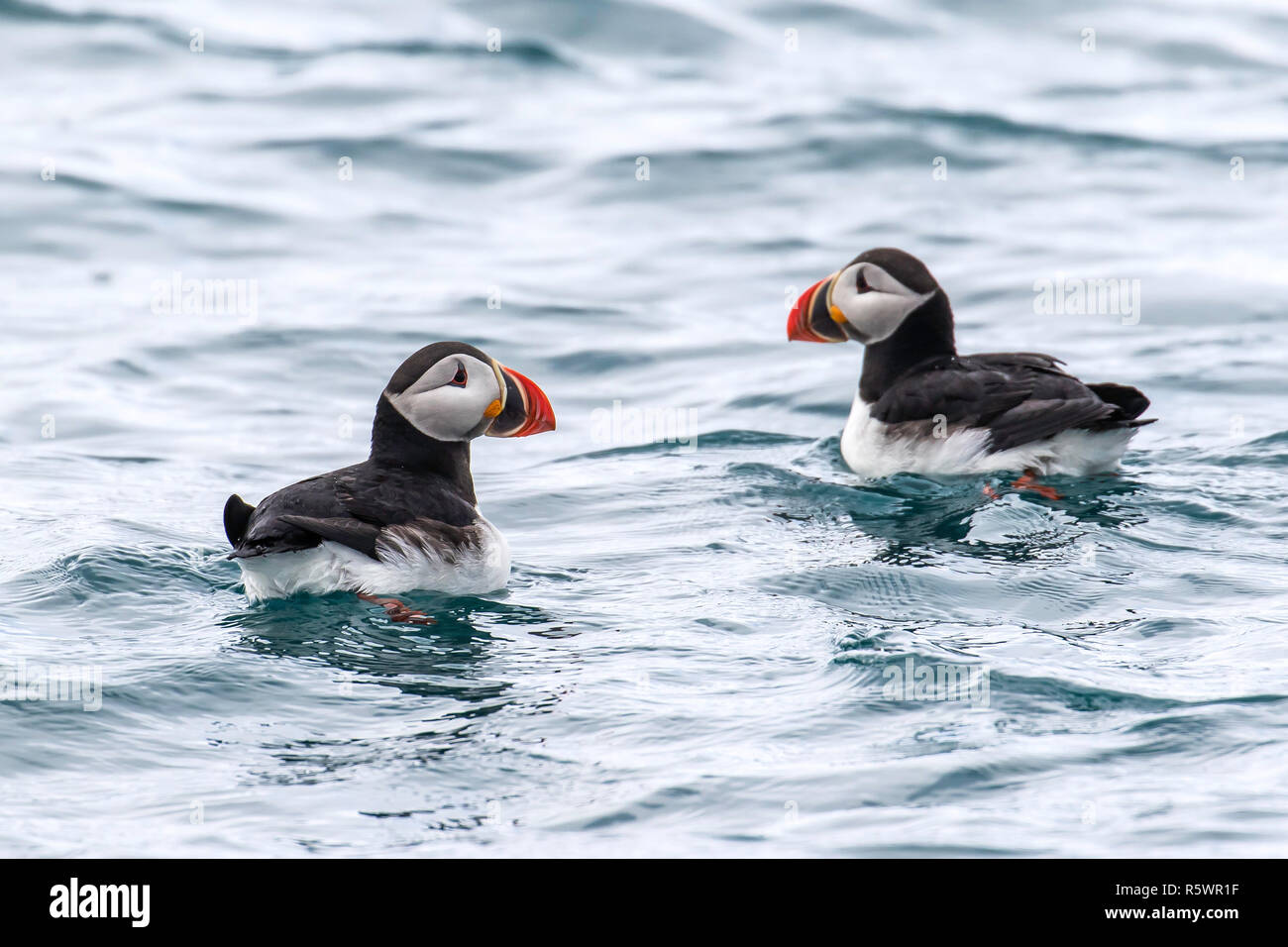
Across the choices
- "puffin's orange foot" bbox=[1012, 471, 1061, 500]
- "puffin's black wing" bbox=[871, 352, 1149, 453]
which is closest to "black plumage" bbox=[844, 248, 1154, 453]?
"puffin's black wing" bbox=[871, 352, 1149, 453]

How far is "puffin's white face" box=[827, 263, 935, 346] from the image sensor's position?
8820 mm

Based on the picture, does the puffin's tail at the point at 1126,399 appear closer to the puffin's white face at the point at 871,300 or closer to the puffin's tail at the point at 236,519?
the puffin's white face at the point at 871,300

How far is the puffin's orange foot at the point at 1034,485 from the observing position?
8.20 meters

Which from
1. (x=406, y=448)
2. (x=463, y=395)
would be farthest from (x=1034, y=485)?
(x=406, y=448)

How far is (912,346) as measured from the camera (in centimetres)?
893

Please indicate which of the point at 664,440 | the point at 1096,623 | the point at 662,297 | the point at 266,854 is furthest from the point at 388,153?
the point at 266,854

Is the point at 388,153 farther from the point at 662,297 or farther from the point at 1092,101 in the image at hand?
the point at 1092,101

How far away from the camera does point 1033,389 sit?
27.2ft

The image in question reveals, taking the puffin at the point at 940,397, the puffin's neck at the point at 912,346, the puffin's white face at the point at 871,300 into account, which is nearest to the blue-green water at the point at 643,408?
the puffin at the point at 940,397

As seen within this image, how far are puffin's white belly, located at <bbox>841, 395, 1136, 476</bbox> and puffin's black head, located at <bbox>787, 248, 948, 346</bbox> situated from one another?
1.76ft

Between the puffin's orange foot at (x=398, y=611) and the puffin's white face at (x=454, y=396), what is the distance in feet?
2.66

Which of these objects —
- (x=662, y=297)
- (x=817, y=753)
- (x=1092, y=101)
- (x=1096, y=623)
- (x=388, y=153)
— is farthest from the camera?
(x=1092, y=101)

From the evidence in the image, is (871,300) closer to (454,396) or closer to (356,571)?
(454,396)
